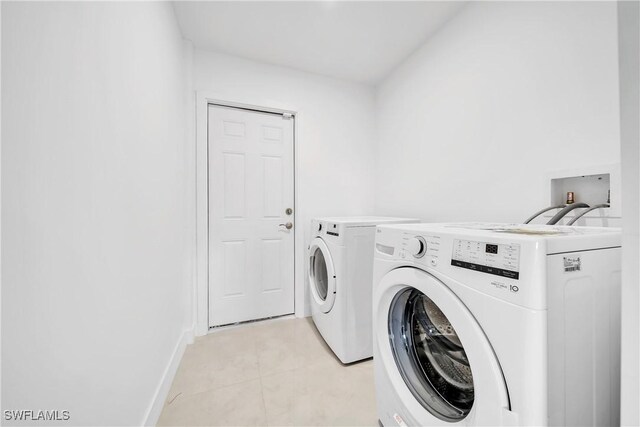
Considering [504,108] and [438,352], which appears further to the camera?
[504,108]

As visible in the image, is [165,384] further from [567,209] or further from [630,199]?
[567,209]

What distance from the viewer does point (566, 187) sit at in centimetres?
125

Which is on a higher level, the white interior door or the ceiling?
the ceiling

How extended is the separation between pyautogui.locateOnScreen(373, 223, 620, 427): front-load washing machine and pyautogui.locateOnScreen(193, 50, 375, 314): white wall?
1665 millimetres

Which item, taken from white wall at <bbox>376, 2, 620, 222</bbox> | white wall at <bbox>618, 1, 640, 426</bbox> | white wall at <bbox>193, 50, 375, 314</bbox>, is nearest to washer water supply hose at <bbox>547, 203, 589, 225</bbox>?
white wall at <bbox>376, 2, 620, 222</bbox>

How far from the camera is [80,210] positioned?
28.0 inches

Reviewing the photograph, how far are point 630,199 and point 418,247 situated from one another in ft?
1.69

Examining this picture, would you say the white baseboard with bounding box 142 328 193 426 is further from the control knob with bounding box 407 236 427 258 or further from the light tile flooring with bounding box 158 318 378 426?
the control knob with bounding box 407 236 427 258

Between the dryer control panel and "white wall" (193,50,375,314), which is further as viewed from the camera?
"white wall" (193,50,375,314)

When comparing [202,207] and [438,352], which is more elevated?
[202,207]

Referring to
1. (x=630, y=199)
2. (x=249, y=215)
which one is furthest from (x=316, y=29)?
(x=630, y=199)

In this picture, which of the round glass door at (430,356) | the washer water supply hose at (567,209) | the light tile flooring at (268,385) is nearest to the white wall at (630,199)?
the round glass door at (430,356)

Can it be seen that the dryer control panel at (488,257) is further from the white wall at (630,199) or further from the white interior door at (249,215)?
the white interior door at (249,215)

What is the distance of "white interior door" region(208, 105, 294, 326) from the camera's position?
2.21m
